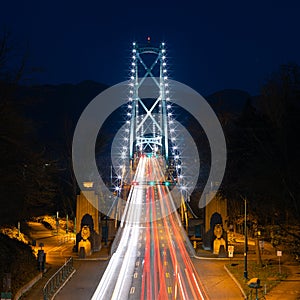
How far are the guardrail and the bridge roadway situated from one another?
1.35 m

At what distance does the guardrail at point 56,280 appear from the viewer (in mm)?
17322

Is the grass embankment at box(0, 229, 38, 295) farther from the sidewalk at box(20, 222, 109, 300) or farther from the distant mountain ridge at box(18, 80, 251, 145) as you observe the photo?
the distant mountain ridge at box(18, 80, 251, 145)

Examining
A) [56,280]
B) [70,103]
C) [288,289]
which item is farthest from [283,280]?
[70,103]

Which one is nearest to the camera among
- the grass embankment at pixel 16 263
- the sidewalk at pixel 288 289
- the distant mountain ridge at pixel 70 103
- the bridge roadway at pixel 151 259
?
the grass embankment at pixel 16 263

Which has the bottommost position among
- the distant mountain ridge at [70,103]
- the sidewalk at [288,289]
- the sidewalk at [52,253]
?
the sidewalk at [288,289]

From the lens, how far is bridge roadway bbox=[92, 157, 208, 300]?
17.7 meters

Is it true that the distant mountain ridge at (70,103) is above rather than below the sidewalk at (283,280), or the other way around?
above

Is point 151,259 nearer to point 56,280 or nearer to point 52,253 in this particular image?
point 52,253

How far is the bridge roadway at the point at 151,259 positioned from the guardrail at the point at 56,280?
1.35 metres

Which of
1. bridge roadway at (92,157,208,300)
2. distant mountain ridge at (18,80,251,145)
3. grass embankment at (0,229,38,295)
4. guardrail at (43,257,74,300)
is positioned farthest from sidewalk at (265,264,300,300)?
distant mountain ridge at (18,80,251,145)

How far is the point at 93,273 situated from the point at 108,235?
9939mm

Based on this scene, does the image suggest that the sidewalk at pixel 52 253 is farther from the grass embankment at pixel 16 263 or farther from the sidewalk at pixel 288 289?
the sidewalk at pixel 288 289

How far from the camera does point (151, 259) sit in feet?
80.5

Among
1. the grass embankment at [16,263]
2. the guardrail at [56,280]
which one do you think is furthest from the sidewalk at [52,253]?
the grass embankment at [16,263]
